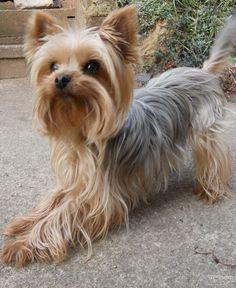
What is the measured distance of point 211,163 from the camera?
2863 mm

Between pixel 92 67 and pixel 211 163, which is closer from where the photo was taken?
pixel 92 67

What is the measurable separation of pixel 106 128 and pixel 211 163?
0.96m

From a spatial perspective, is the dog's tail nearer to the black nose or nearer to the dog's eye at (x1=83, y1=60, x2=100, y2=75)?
the dog's eye at (x1=83, y1=60, x2=100, y2=75)

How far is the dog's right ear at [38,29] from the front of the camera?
2.22 meters

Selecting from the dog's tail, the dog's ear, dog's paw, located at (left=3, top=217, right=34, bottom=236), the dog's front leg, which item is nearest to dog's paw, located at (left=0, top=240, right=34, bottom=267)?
the dog's front leg

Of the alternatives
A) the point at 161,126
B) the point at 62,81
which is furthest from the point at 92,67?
the point at 161,126

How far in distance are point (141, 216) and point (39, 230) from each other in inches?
24.8

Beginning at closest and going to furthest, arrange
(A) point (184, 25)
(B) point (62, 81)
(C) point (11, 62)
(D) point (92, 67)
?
(B) point (62, 81)
(D) point (92, 67)
(A) point (184, 25)
(C) point (11, 62)

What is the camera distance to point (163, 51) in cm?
521

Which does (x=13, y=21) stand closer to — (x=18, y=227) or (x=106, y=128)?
(x=18, y=227)

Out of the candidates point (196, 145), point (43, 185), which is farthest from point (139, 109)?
point (43, 185)

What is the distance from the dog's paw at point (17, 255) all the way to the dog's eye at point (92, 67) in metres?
0.94

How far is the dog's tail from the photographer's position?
9.52 ft

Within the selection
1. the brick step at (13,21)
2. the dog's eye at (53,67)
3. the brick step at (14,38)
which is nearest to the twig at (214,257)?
the dog's eye at (53,67)
